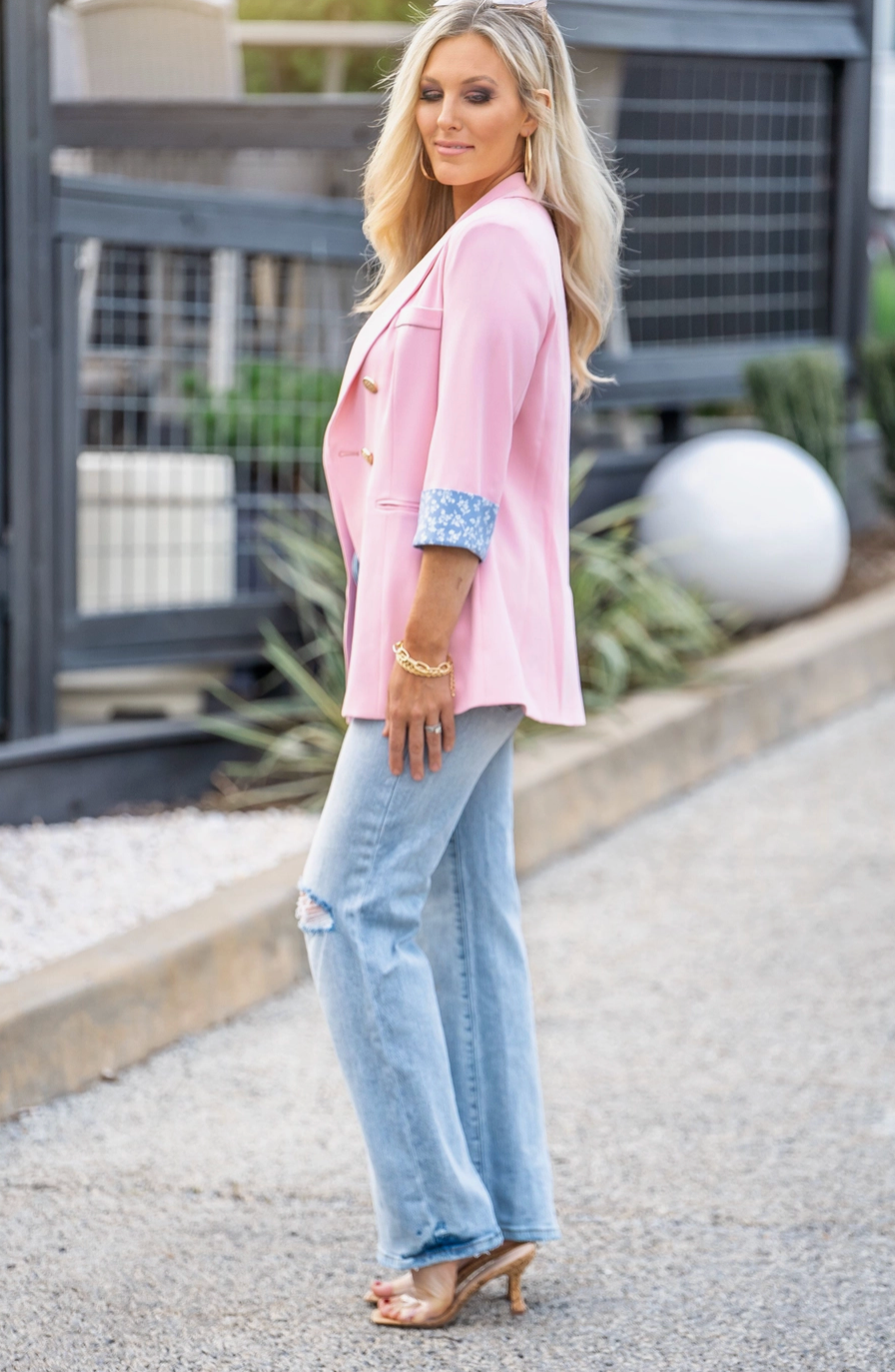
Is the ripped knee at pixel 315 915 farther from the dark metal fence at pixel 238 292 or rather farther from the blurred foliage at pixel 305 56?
the blurred foliage at pixel 305 56

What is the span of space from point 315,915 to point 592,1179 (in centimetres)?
97

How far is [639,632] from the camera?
5.94 m

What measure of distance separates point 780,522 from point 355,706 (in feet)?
15.0

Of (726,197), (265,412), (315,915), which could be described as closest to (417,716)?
(315,915)

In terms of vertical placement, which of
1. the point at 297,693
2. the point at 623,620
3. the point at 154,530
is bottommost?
the point at 297,693

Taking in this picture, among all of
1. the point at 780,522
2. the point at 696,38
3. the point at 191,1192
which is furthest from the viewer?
the point at 696,38

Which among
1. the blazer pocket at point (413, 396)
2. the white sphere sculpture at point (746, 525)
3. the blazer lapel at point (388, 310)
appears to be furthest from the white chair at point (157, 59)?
the blazer pocket at point (413, 396)

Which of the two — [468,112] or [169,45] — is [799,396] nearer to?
[169,45]

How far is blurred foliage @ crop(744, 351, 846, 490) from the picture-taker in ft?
24.9

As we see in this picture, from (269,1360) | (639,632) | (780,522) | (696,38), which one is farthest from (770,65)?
(269,1360)

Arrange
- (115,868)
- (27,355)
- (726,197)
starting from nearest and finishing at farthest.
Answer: (115,868) < (27,355) < (726,197)

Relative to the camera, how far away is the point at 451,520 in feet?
7.16

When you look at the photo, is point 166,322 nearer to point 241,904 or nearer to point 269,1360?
point 241,904

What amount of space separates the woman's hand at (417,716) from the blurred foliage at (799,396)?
5.67 m
